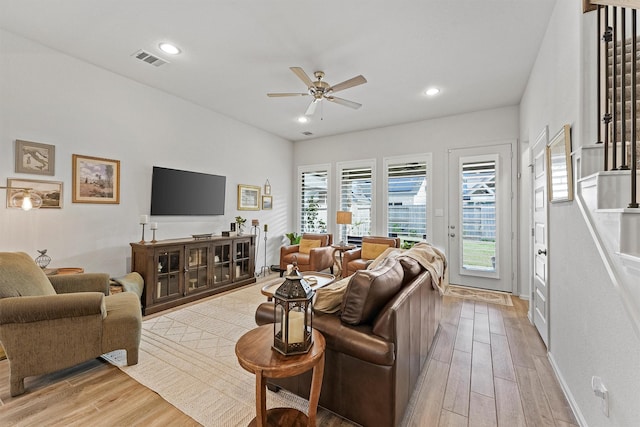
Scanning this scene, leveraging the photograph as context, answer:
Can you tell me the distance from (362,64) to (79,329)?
364 cm

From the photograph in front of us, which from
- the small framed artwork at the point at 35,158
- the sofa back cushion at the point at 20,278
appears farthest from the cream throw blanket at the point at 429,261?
the small framed artwork at the point at 35,158

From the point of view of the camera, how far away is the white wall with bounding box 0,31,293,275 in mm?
2748

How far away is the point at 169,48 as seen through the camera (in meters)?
2.93

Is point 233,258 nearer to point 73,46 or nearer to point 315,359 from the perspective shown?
point 73,46

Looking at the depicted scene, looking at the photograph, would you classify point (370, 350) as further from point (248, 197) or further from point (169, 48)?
point (248, 197)

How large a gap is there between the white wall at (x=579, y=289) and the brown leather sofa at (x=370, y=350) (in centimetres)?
93

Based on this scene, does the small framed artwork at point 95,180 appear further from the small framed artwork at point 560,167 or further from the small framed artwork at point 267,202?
the small framed artwork at point 560,167

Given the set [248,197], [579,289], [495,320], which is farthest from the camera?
[248,197]

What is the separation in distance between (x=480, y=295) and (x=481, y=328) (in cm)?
136

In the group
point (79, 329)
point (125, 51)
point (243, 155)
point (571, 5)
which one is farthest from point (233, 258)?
point (571, 5)

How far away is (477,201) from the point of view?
15.0 feet

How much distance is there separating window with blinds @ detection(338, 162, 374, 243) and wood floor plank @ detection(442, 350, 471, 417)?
3316 millimetres

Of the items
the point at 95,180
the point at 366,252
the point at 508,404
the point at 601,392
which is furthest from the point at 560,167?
the point at 95,180

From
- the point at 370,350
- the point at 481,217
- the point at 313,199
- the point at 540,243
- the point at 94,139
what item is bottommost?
the point at 370,350
